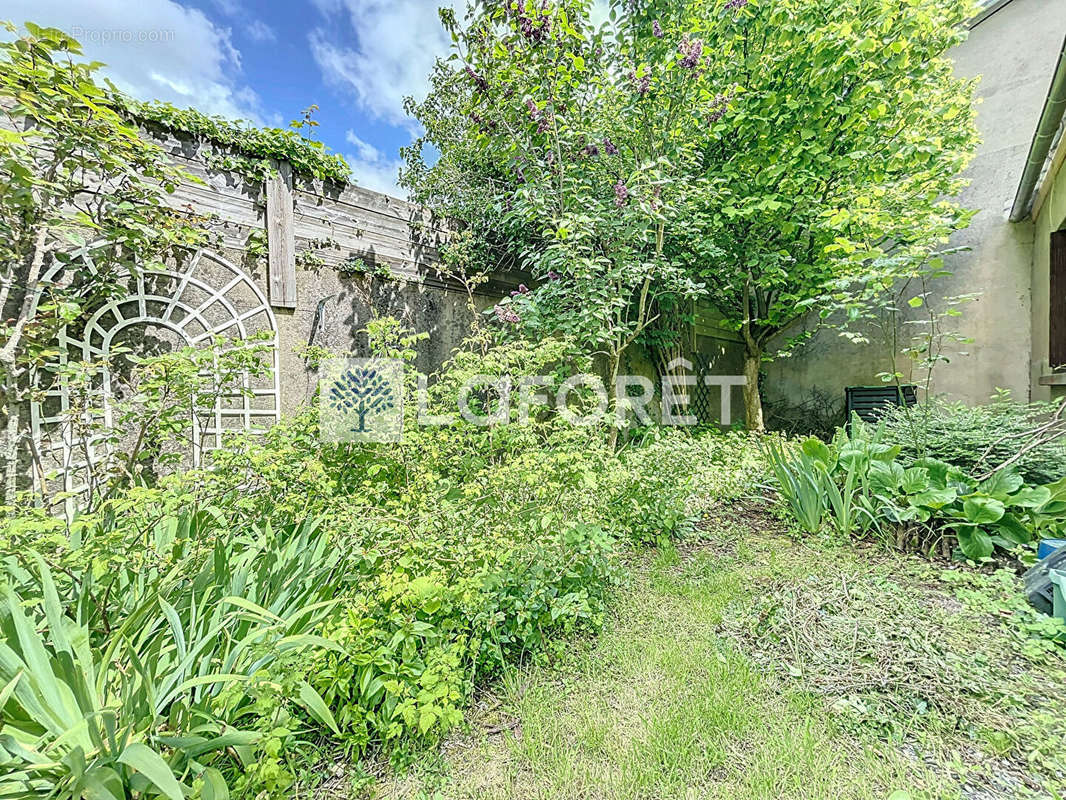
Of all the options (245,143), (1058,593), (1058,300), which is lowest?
(1058,593)

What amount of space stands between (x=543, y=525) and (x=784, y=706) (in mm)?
1179

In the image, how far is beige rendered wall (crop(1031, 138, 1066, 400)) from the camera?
13.1 feet

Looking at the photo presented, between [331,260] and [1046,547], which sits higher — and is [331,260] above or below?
above

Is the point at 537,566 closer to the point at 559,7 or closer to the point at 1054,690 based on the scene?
the point at 1054,690

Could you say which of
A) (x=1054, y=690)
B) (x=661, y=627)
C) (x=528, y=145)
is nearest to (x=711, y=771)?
(x=661, y=627)

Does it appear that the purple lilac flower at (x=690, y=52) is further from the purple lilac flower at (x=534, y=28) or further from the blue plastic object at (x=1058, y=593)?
the blue plastic object at (x=1058, y=593)

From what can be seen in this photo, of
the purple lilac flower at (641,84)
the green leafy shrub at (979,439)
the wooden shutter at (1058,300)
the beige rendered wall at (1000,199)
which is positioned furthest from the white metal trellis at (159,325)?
the beige rendered wall at (1000,199)

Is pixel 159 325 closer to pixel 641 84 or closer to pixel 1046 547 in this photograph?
pixel 641 84

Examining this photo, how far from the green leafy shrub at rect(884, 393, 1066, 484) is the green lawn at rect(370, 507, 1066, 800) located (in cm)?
104

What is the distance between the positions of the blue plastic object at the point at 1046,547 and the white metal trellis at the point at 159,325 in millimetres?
4548

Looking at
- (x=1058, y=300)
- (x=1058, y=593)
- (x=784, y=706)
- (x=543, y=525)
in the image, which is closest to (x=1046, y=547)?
(x=1058, y=593)

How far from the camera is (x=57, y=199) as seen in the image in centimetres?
248

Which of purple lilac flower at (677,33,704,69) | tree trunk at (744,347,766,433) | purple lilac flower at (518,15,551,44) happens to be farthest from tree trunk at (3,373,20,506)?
tree trunk at (744,347,766,433)

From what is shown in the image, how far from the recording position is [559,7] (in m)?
3.64
